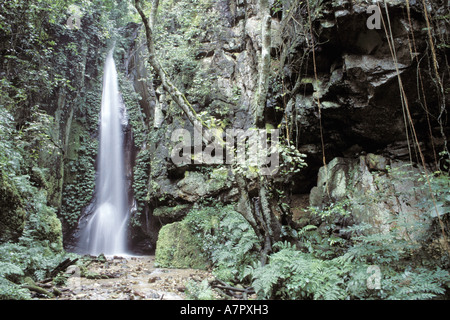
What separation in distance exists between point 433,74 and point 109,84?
46.2ft

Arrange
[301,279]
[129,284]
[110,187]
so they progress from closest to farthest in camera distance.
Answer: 1. [301,279]
2. [129,284]
3. [110,187]

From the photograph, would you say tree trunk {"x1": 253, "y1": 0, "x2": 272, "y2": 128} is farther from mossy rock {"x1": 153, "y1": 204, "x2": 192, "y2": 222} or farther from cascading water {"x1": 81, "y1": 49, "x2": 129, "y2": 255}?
cascading water {"x1": 81, "y1": 49, "x2": 129, "y2": 255}

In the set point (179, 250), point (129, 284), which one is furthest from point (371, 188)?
point (129, 284)

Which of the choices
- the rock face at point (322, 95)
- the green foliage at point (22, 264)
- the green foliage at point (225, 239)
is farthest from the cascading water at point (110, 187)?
the green foliage at point (22, 264)

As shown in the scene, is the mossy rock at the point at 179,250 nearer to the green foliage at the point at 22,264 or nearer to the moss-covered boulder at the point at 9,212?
the green foliage at the point at 22,264

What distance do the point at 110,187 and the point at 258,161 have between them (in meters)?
9.29

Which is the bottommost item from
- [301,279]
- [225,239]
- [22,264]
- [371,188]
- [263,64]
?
[301,279]

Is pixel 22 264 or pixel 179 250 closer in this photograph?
pixel 22 264

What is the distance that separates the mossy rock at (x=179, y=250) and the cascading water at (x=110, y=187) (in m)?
4.19

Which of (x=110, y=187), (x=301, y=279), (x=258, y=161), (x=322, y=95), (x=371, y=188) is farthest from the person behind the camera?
(x=110, y=187)

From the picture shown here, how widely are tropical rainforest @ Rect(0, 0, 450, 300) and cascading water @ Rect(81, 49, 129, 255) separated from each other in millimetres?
323

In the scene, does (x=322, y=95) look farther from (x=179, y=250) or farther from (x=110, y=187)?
(x=110, y=187)

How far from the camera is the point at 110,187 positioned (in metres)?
11.9

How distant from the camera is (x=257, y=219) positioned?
5.27m
